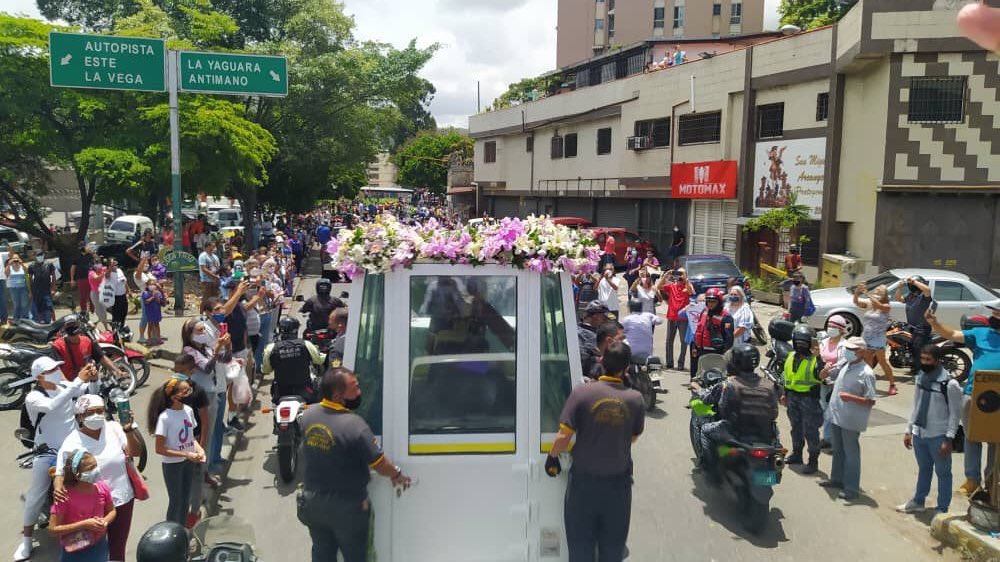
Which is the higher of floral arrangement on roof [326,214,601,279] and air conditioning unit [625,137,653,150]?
air conditioning unit [625,137,653,150]

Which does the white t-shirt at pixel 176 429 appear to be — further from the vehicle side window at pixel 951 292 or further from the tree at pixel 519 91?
the tree at pixel 519 91

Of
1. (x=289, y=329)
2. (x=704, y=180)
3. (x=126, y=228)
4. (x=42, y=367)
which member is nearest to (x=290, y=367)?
(x=289, y=329)

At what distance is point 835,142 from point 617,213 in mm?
13684

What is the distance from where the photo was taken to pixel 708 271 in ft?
62.7

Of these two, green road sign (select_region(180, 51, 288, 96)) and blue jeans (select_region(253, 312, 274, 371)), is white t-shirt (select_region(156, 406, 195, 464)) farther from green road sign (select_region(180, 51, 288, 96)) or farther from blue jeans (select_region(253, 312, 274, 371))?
green road sign (select_region(180, 51, 288, 96))

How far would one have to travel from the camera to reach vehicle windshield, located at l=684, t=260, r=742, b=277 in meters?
19.1

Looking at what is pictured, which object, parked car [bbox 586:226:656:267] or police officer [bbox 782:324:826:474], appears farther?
parked car [bbox 586:226:656:267]

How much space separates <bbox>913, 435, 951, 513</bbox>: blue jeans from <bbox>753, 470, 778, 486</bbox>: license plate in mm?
1521

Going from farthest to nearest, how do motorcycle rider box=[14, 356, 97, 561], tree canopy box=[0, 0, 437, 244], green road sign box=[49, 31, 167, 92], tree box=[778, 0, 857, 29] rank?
tree box=[778, 0, 857, 29]
tree canopy box=[0, 0, 437, 244]
green road sign box=[49, 31, 167, 92]
motorcycle rider box=[14, 356, 97, 561]

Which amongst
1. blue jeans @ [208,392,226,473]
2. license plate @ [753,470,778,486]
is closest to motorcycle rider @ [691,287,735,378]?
license plate @ [753,470,778,486]

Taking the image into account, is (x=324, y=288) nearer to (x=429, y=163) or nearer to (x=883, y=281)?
(x=883, y=281)

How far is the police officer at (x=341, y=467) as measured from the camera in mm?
4555

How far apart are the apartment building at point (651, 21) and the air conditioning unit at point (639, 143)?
105ft

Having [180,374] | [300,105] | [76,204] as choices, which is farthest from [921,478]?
[76,204]
